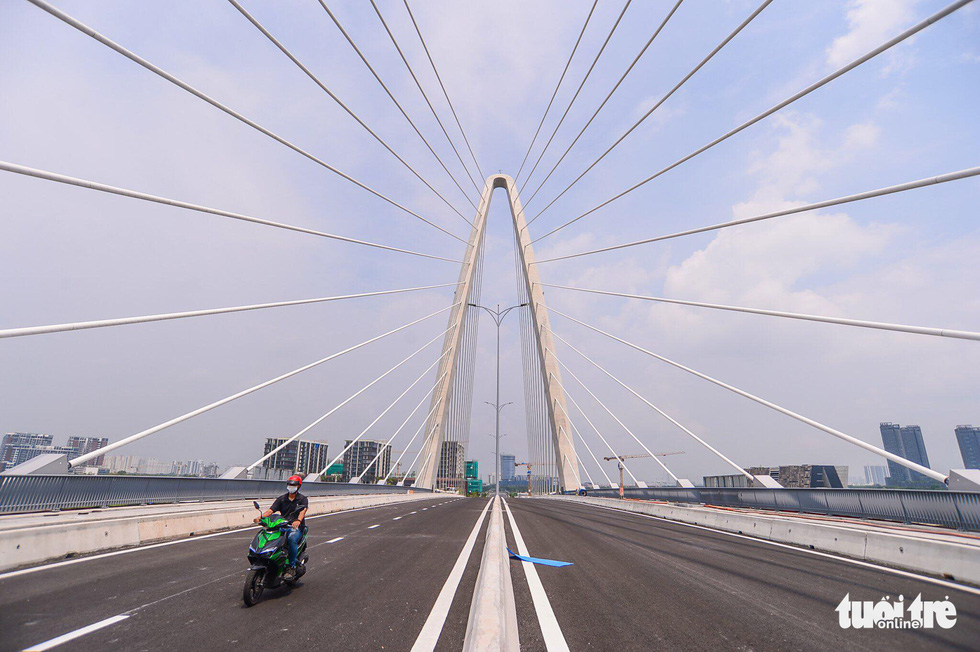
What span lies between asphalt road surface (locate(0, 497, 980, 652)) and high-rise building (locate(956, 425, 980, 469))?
2138 inches

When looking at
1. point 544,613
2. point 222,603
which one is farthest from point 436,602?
point 222,603

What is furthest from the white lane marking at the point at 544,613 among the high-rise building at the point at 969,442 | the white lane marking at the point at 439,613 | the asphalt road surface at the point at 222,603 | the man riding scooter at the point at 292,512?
the high-rise building at the point at 969,442

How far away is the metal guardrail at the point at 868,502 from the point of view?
12.7 m

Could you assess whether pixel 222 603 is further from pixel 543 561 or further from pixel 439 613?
pixel 543 561

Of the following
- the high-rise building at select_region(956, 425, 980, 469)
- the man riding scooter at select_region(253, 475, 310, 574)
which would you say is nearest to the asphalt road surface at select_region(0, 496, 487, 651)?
the man riding scooter at select_region(253, 475, 310, 574)

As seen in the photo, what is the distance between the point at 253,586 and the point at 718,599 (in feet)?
17.6

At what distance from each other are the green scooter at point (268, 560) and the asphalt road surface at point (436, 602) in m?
0.20

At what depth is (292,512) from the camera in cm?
704

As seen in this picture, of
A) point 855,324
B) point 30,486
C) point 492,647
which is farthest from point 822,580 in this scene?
point 30,486

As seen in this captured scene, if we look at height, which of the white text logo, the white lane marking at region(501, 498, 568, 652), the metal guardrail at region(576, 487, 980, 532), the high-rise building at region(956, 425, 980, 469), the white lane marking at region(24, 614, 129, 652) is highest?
the high-rise building at region(956, 425, 980, 469)

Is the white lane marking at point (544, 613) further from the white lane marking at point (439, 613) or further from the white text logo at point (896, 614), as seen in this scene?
the white text logo at point (896, 614)

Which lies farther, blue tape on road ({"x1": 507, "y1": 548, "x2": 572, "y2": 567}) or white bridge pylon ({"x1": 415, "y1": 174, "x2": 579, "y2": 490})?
white bridge pylon ({"x1": 415, "y1": 174, "x2": 579, "y2": 490})

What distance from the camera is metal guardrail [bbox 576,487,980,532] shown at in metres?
12.7

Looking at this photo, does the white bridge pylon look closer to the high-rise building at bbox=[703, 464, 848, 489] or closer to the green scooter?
the high-rise building at bbox=[703, 464, 848, 489]
